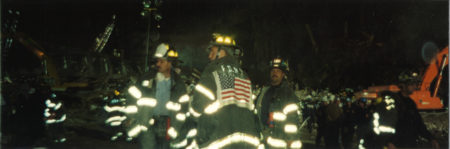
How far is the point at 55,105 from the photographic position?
13.6 metres

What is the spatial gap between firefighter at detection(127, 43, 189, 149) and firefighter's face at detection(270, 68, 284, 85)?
1317 mm

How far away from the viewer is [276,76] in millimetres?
6566

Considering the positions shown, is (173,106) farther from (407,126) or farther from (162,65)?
(407,126)

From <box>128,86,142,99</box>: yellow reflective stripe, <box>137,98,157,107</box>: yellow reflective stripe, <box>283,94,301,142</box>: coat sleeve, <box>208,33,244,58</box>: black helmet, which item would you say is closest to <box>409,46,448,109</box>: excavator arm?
<box>283,94,301,142</box>: coat sleeve

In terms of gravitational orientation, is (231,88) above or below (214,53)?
below

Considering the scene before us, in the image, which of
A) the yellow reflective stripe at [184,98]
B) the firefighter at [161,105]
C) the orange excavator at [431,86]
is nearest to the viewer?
the firefighter at [161,105]

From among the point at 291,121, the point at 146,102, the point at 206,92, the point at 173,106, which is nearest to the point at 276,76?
the point at 291,121

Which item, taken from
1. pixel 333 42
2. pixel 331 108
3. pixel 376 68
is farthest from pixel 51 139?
pixel 376 68

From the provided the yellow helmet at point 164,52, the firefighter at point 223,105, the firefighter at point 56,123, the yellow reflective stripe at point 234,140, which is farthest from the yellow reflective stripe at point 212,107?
the firefighter at point 56,123

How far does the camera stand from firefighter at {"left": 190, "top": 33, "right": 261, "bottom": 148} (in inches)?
187

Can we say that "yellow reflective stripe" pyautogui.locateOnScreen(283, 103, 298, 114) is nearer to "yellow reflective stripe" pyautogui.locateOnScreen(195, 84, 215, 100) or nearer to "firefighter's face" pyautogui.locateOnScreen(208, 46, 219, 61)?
"firefighter's face" pyautogui.locateOnScreen(208, 46, 219, 61)

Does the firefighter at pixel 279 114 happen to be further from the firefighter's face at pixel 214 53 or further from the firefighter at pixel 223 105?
the firefighter's face at pixel 214 53

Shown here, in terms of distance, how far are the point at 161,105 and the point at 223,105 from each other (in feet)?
7.31

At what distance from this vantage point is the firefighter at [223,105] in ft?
15.6
